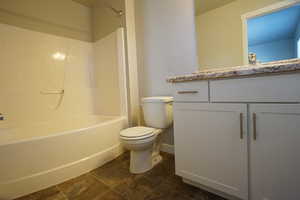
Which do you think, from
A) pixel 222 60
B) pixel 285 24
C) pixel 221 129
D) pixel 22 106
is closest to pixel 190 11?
pixel 222 60

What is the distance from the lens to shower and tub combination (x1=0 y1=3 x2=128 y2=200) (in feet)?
3.74

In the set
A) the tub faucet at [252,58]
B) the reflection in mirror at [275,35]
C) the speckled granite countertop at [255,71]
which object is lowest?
the speckled granite countertop at [255,71]

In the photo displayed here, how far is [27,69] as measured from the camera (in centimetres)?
183

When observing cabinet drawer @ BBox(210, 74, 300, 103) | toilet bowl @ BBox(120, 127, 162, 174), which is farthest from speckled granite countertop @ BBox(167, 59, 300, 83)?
toilet bowl @ BBox(120, 127, 162, 174)

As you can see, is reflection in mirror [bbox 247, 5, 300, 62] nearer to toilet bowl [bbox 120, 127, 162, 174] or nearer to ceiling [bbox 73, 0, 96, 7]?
toilet bowl [bbox 120, 127, 162, 174]

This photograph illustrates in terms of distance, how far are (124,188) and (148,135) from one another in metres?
0.48

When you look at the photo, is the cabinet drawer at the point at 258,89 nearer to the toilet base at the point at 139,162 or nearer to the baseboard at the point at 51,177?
the toilet base at the point at 139,162

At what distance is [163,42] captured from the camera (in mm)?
1742

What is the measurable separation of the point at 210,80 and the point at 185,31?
0.93 m

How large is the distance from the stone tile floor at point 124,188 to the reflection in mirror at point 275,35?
4.03 feet

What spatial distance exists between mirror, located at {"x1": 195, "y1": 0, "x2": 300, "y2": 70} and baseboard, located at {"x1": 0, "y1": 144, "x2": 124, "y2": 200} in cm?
156

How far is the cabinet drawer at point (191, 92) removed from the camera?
94cm

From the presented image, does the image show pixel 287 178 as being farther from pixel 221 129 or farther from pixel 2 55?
pixel 2 55

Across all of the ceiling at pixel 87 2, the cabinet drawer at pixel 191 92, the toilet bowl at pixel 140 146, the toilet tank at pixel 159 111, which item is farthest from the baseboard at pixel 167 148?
the ceiling at pixel 87 2
